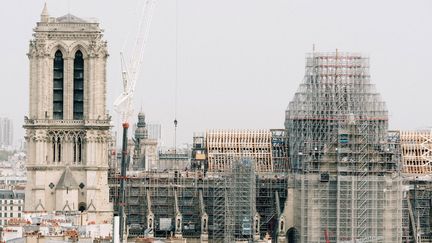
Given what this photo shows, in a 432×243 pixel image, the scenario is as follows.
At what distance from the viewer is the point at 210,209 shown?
589 feet

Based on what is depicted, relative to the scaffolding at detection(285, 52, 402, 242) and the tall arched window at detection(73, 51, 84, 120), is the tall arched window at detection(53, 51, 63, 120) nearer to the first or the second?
the tall arched window at detection(73, 51, 84, 120)

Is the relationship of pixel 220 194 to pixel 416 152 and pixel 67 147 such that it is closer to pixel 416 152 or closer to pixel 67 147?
pixel 67 147

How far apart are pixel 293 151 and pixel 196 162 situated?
11.8m

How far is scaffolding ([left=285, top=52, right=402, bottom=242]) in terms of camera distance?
168 metres

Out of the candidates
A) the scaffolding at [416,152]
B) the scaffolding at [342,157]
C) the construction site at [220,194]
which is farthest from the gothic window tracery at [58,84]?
the scaffolding at [416,152]

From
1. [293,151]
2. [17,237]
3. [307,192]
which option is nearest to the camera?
[17,237]

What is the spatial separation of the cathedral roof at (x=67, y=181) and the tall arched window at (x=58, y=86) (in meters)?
4.61

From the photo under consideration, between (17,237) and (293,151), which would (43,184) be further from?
(17,237)

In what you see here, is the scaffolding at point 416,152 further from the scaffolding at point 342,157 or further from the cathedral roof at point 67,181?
the cathedral roof at point 67,181

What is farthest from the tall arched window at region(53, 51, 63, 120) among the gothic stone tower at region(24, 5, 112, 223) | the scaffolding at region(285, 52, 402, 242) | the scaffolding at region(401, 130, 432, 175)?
the scaffolding at region(401, 130, 432, 175)

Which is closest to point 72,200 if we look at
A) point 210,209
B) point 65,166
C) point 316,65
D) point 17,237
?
point 65,166

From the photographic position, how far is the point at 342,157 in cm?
17062

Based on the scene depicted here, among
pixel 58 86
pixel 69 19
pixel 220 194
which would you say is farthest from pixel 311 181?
pixel 69 19

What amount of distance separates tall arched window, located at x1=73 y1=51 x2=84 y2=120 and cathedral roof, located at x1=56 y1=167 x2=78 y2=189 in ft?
15.1
